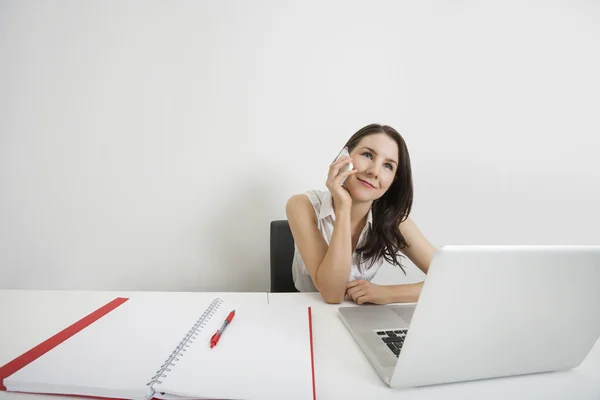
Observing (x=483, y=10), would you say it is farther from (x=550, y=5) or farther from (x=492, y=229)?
(x=492, y=229)

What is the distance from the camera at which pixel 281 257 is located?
3.98 feet

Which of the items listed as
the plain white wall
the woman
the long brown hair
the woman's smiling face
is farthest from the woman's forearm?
the plain white wall

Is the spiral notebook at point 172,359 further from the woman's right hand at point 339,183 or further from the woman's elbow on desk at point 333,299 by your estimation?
the woman's right hand at point 339,183

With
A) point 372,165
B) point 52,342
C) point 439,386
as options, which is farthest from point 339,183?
point 52,342

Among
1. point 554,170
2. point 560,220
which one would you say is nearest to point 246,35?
point 554,170

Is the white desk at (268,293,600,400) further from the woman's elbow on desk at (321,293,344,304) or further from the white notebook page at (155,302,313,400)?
the woman's elbow on desk at (321,293,344,304)

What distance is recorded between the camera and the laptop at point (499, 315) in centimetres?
42

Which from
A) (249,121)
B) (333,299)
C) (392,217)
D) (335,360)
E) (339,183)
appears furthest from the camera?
(249,121)

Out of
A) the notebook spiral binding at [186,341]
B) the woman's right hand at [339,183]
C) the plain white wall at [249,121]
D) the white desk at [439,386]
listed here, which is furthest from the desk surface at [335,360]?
the plain white wall at [249,121]

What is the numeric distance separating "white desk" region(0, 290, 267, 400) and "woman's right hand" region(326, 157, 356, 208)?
367mm

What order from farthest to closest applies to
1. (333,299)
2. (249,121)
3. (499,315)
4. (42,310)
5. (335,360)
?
(249,121), (333,299), (42,310), (335,360), (499,315)

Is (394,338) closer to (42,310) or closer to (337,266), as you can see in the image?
(337,266)

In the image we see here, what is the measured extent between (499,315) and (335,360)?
0.92 ft

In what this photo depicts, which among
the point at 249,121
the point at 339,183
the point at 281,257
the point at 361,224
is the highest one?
the point at 249,121
